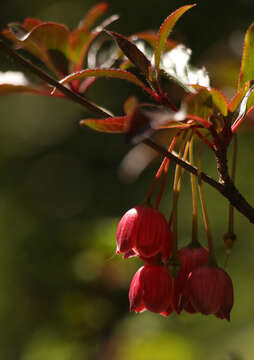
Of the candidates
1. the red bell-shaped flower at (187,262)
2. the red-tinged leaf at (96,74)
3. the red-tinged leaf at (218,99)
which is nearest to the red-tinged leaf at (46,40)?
the red-tinged leaf at (96,74)

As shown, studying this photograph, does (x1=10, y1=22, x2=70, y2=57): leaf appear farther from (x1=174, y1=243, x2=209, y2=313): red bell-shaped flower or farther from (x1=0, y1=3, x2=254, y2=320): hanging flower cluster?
(x1=174, y1=243, x2=209, y2=313): red bell-shaped flower

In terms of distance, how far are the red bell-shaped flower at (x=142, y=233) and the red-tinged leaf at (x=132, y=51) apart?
248 millimetres

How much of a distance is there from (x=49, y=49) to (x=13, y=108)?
21.3 ft

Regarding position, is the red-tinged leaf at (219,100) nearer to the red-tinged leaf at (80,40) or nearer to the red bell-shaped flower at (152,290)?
the red bell-shaped flower at (152,290)

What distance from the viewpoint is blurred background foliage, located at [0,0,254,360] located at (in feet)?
6.88

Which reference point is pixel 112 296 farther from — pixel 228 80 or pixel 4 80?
pixel 4 80

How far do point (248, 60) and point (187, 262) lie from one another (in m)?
0.38

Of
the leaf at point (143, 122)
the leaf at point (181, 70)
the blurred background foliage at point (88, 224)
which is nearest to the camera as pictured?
the leaf at point (143, 122)

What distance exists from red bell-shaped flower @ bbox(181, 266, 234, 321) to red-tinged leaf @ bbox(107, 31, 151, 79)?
35 cm

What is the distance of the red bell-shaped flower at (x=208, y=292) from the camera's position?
34.9 inches

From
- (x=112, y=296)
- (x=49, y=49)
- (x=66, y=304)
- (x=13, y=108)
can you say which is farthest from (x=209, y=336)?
(x=13, y=108)

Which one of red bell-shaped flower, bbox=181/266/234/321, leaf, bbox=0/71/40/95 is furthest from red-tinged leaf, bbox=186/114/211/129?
leaf, bbox=0/71/40/95

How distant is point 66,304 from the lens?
2227mm

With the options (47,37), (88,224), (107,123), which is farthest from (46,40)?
(88,224)
